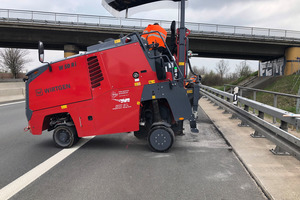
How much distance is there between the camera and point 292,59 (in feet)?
99.0

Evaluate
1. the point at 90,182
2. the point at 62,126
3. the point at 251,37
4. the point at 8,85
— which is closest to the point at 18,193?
the point at 90,182

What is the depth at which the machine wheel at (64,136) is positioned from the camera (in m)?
5.10

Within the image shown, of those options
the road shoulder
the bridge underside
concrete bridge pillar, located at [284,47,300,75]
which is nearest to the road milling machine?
the road shoulder

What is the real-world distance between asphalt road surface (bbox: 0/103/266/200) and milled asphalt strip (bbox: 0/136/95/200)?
9 cm

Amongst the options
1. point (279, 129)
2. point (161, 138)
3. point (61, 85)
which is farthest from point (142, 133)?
point (279, 129)

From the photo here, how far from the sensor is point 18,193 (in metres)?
3.08

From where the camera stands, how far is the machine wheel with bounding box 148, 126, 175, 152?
473 cm

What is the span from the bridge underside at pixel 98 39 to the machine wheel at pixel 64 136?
914 inches

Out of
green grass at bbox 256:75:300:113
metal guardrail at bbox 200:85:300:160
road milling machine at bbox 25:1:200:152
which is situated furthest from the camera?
green grass at bbox 256:75:300:113

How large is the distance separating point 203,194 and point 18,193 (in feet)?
8.25

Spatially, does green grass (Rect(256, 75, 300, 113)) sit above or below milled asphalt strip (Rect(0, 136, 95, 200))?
above

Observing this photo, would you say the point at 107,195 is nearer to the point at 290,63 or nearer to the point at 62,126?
the point at 62,126

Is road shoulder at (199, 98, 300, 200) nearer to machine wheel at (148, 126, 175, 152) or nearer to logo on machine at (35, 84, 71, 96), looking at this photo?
machine wheel at (148, 126, 175, 152)

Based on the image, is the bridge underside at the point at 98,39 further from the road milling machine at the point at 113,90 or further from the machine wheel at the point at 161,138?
the machine wheel at the point at 161,138
